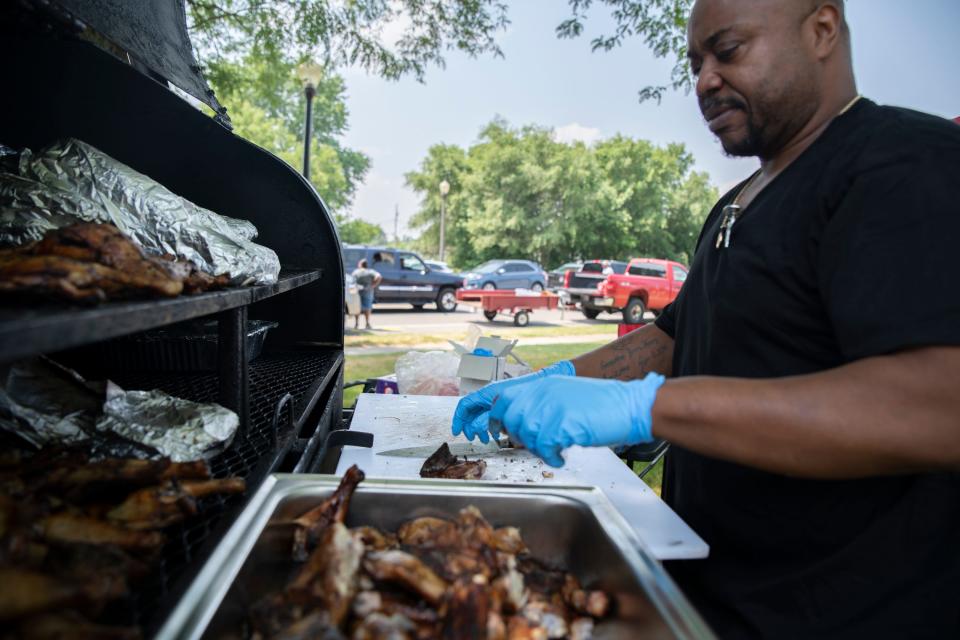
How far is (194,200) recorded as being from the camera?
8.50 feet

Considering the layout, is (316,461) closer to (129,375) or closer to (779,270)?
(129,375)

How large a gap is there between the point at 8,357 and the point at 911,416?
1.48m

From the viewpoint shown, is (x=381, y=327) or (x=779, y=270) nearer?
(x=779, y=270)

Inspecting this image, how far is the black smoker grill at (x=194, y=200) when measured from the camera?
2.92ft

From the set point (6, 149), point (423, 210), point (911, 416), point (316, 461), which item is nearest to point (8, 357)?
point (316, 461)

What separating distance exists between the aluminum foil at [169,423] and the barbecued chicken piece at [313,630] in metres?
0.69

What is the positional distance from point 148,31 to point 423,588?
2.12 m

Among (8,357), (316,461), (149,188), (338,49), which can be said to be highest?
(338,49)

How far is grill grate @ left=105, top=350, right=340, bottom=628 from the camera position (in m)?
0.88

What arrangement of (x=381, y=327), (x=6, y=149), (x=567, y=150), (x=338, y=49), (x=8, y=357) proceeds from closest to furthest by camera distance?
(x=8, y=357) → (x=6, y=149) → (x=338, y=49) → (x=381, y=327) → (x=567, y=150)

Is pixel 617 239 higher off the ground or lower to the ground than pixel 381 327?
higher

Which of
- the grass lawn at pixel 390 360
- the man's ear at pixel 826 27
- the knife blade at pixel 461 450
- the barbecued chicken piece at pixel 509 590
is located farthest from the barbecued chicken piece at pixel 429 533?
the grass lawn at pixel 390 360

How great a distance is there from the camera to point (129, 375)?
2.14 meters

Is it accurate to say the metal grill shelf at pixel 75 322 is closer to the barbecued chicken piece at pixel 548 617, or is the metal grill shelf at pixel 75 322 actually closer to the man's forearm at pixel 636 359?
the barbecued chicken piece at pixel 548 617
